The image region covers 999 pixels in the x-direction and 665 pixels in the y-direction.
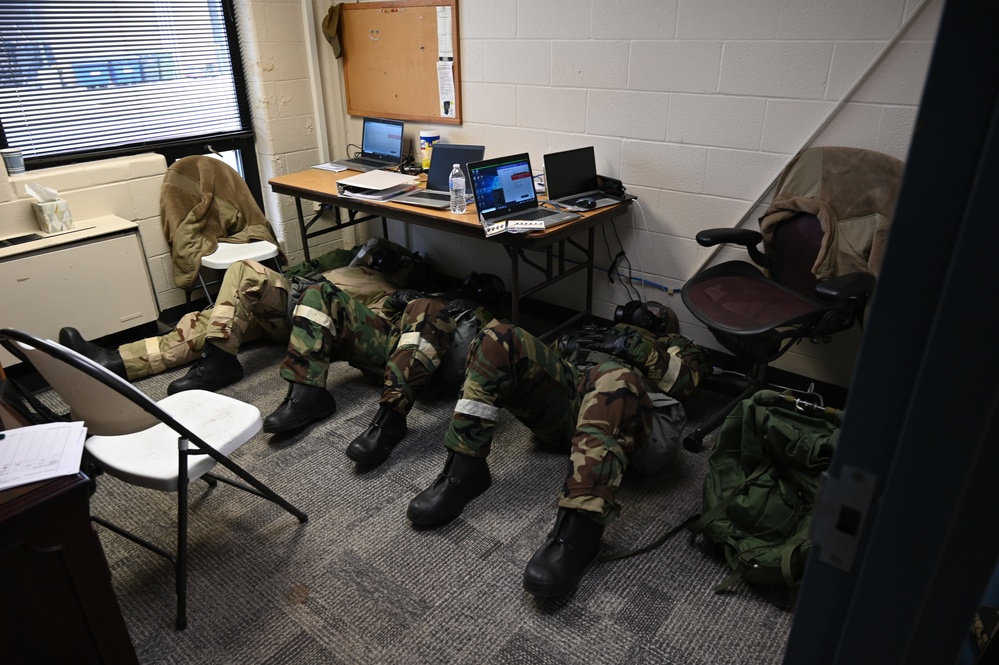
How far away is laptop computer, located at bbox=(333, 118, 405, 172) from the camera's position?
3711 mm

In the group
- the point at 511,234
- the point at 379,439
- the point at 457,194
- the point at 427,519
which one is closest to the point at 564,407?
the point at 427,519

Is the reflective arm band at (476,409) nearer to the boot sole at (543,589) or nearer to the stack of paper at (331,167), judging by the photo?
the boot sole at (543,589)

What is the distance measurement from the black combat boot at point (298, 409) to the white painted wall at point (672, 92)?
149cm

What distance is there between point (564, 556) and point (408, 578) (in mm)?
460

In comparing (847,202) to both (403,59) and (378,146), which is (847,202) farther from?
(378,146)

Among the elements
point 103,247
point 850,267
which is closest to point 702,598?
point 850,267

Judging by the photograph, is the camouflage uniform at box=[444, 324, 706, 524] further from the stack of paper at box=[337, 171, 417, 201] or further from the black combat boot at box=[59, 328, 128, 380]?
the black combat boot at box=[59, 328, 128, 380]

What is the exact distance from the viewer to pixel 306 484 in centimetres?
230

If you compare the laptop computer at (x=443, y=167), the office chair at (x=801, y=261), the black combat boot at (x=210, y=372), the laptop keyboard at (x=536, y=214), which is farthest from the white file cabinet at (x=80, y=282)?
the office chair at (x=801, y=261)

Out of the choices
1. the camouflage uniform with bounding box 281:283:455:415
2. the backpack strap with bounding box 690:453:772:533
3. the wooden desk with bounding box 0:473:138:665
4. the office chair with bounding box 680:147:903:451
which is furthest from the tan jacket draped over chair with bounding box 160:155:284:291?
the backpack strap with bounding box 690:453:772:533

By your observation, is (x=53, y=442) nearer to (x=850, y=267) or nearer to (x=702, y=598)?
(x=702, y=598)

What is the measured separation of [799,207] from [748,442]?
100 cm

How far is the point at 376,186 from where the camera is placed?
3.22m

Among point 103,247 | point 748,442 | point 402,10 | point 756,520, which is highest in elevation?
point 402,10
